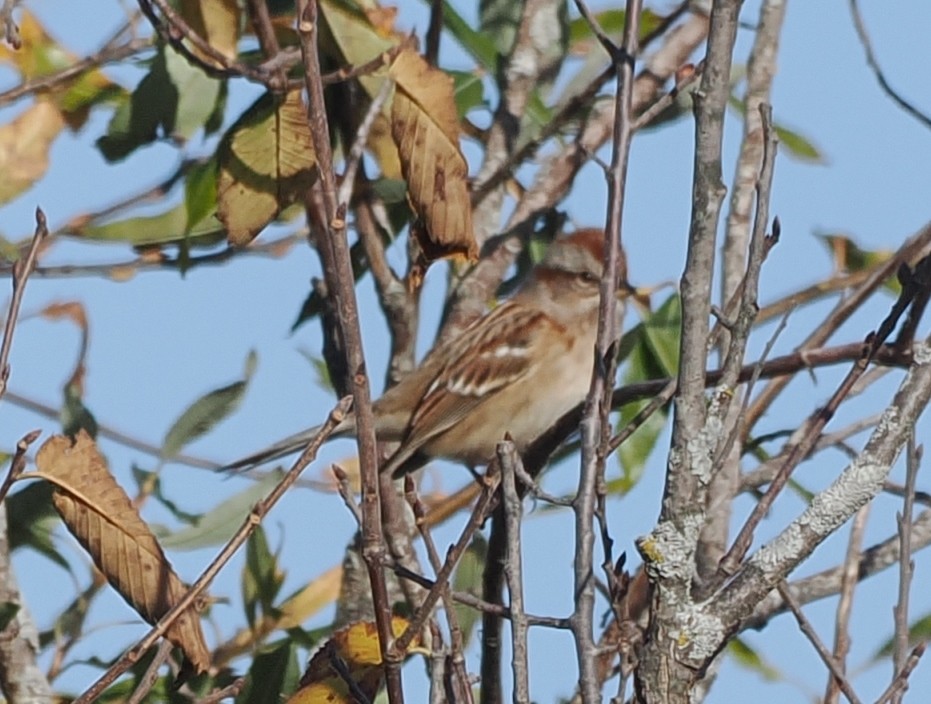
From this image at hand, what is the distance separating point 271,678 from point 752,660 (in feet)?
4.63

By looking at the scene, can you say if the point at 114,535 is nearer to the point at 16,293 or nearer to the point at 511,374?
the point at 16,293

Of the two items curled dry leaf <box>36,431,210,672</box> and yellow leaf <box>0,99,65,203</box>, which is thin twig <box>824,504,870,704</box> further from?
yellow leaf <box>0,99,65,203</box>

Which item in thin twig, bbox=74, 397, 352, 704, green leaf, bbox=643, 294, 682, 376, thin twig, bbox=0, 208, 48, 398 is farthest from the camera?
green leaf, bbox=643, 294, 682, 376

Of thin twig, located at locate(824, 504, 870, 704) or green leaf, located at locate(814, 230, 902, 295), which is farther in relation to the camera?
green leaf, located at locate(814, 230, 902, 295)

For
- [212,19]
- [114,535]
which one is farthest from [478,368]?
[114,535]

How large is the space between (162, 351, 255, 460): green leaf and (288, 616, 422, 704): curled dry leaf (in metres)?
1.04

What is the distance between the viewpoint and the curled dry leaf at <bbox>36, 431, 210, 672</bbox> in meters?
2.44

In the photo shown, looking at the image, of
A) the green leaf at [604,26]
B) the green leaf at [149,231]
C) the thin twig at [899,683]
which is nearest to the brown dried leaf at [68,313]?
the green leaf at [149,231]

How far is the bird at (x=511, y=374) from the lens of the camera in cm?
522

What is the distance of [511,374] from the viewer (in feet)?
18.1

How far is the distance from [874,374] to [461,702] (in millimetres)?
1667

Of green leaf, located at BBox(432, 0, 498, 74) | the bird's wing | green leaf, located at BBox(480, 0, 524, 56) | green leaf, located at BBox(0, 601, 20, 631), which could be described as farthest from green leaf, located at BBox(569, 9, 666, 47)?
green leaf, located at BBox(0, 601, 20, 631)

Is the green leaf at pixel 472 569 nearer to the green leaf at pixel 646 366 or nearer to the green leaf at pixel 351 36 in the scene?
the green leaf at pixel 646 366

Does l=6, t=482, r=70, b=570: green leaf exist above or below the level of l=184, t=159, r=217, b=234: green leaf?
below
